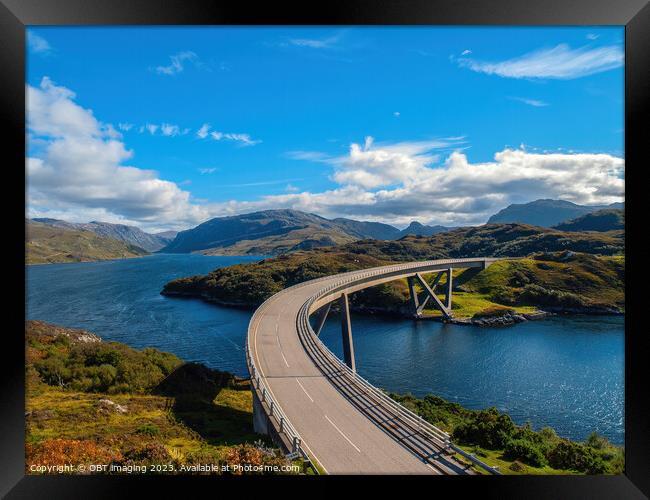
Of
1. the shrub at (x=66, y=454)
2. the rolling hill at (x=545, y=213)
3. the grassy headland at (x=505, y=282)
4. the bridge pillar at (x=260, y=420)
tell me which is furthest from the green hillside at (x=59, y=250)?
the rolling hill at (x=545, y=213)

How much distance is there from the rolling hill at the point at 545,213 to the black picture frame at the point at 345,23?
177m

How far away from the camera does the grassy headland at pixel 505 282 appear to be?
5703cm

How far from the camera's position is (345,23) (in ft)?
27.3

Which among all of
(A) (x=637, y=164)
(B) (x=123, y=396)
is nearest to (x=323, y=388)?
(B) (x=123, y=396)

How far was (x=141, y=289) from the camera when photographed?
80000mm

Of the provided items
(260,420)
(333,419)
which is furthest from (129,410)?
(333,419)

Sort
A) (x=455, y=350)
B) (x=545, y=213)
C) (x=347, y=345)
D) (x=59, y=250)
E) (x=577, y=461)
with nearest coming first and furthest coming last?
(x=577, y=461), (x=347, y=345), (x=455, y=350), (x=59, y=250), (x=545, y=213)

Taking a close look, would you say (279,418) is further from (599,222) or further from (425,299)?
(599,222)

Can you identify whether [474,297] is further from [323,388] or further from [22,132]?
[22,132]

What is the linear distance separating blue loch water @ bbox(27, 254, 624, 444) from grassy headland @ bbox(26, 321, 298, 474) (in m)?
5.52

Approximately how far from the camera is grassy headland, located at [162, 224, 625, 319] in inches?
2245

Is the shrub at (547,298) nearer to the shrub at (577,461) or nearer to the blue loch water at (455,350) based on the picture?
the blue loch water at (455,350)

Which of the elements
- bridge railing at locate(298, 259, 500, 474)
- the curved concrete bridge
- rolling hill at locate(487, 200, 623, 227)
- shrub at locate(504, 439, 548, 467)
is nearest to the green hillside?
bridge railing at locate(298, 259, 500, 474)

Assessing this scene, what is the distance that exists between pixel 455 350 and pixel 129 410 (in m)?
34.4
